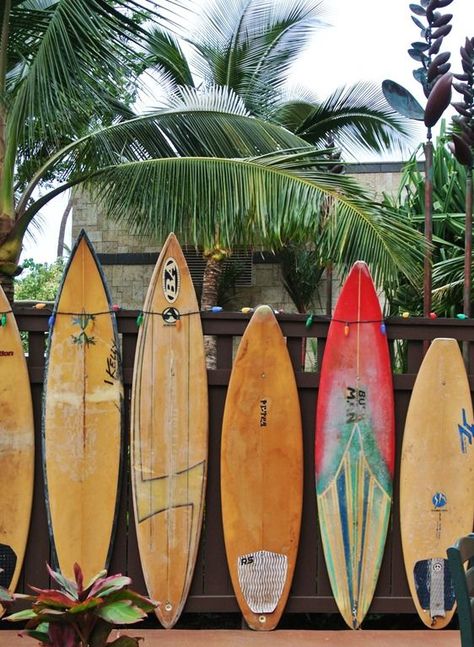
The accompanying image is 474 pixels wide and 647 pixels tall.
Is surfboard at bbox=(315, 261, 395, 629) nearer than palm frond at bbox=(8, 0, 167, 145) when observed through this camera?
Yes

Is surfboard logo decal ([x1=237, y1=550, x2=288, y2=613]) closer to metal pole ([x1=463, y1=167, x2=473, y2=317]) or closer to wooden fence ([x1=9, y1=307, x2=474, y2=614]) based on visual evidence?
wooden fence ([x1=9, y1=307, x2=474, y2=614])

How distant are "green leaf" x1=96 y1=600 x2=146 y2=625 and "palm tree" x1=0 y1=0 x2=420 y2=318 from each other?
→ 7.65 feet

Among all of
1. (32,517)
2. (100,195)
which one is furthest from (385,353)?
(100,195)

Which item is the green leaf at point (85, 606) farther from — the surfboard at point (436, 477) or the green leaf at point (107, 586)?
the surfboard at point (436, 477)

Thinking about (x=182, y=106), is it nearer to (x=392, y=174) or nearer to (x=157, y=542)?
(x=157, y=542)

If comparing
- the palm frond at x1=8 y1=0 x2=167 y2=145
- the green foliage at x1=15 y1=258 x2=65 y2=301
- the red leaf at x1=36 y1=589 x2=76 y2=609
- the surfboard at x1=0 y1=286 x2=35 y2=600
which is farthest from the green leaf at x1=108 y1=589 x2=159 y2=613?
the green foliage at x1=15 y1=258 x2=65 y2=301

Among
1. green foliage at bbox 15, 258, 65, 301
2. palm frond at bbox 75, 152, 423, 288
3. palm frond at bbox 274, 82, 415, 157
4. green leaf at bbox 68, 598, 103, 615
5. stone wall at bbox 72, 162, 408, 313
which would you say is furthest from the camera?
green foliage at bbox 15, 258, 65, 301

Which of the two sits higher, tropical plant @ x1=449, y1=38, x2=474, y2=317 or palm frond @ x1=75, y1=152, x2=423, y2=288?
tropical plant @ x1=449, y1=38, x2=474, y2=317

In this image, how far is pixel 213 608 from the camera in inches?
124

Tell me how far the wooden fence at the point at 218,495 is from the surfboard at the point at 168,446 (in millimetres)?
54

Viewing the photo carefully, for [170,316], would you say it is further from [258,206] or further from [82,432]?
[258,206]

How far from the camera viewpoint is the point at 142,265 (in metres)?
10.0

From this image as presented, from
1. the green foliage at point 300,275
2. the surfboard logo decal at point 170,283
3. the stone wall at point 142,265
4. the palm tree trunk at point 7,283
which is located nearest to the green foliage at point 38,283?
the stone wall at point 142,265

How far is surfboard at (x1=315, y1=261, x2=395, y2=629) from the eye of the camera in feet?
10.4
